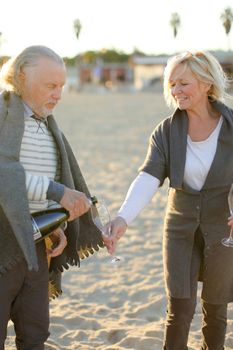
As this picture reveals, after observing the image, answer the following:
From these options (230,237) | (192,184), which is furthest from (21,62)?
(230,237)

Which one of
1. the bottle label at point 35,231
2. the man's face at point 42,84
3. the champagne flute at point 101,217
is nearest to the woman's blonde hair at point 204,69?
the man's face at point 42,84

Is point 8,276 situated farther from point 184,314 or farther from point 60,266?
point 184,314

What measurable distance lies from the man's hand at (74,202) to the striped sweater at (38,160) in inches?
3.8

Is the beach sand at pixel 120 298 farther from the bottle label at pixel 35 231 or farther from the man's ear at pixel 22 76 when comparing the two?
the man's ear at pixel 22 76

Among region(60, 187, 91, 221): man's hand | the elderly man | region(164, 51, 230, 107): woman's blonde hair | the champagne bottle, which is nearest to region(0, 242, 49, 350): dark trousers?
the elderly man

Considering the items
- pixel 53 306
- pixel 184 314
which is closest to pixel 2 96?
pixel 184 314

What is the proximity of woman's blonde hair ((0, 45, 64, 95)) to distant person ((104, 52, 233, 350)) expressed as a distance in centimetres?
67

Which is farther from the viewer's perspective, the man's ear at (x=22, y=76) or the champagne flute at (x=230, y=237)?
the champagne flute at (x=230, y=237)

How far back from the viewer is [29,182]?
2.75 m

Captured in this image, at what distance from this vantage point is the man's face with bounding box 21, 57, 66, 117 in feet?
9.27

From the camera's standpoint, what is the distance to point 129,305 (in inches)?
189

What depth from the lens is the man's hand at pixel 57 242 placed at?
3.03m

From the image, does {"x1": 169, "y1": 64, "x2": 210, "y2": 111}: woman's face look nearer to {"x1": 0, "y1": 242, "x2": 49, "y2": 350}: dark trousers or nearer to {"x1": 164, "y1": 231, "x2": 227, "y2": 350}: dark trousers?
{"x1": 164, "y1": 231, "x2": 227, "y2": 350}: dark trousers

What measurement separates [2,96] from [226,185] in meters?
1.21
